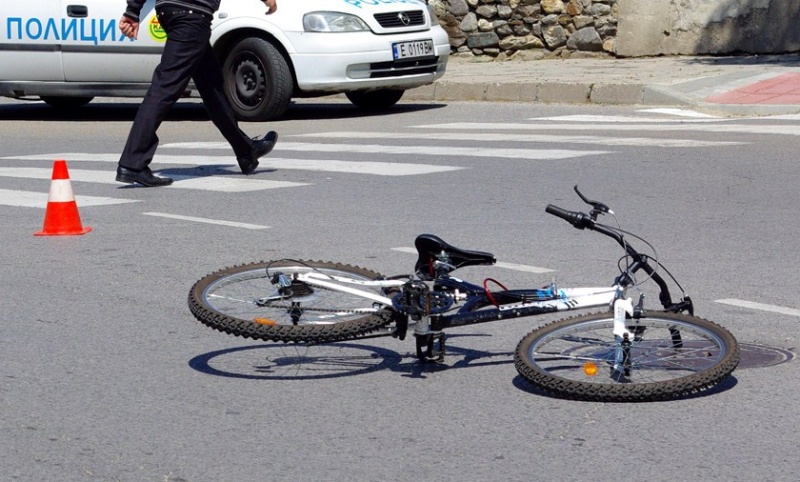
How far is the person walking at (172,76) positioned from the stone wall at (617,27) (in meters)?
9.15

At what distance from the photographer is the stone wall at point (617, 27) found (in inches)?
656

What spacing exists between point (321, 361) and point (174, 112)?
10.5 meters

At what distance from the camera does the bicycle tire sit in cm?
454

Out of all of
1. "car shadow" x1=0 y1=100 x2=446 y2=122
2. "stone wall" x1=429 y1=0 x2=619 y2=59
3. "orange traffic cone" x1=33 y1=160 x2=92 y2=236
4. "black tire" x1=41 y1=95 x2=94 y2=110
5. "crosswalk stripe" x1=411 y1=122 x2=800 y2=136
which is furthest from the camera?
"stone wall" x1=429 y1=0 x2=619 y2=59

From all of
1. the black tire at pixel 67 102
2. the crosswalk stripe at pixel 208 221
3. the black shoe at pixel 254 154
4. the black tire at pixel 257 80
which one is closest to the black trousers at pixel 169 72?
the black shoe at pixel 254 154

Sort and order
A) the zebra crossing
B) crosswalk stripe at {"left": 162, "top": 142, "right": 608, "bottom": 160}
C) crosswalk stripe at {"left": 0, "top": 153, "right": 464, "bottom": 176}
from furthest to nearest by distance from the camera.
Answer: crosswalk stripe at {"left": 162, "top": 142, "right": 608, "bottom": 160} < crosswalk stripe at {"left": 0, "top": 153, "right": 464, "bottom": 176} < the zebra crossing

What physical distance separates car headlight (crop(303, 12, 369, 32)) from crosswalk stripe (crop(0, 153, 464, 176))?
2794mm

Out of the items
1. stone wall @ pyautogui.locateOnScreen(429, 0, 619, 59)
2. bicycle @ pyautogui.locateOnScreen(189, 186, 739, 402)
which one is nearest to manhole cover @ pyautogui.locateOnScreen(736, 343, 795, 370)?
bicycle @ pyautogui.locateOnScreen(189, 186, 739, 402)

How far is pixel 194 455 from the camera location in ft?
13.0

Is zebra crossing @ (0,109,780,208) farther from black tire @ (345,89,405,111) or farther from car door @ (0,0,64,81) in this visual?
car door @ (0,0,64,81)

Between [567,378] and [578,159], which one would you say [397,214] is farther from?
[567,378]

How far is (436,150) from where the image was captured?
10.6 meters

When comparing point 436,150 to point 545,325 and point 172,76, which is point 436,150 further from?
point 545,325

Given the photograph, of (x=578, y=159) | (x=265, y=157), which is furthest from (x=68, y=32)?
(x=578, y=159)
